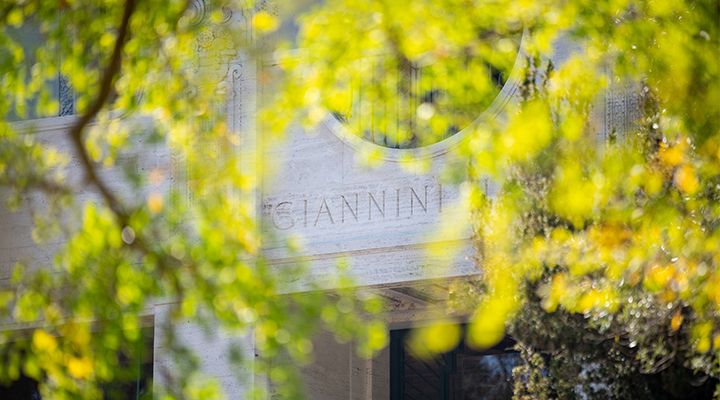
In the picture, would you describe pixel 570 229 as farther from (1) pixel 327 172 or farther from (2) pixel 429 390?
(2) pixel 429 390

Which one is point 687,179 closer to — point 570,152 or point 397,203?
point 570,152

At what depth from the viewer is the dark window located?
73.0 feet

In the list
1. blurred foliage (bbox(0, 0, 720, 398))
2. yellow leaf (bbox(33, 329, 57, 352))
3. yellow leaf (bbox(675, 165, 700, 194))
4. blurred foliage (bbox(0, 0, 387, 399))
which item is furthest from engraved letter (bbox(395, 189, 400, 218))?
yellow leaf (bbox(33, 329, 57, 352))

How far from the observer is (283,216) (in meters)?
21.1

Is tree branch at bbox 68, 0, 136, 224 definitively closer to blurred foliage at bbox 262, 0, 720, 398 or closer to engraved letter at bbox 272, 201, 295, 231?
blurred foliage at bbox 262, 0, 720, 398

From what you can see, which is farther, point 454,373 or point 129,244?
point 454,373

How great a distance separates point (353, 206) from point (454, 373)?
9.67 ft

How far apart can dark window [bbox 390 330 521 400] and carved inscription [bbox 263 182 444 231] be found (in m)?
2.49

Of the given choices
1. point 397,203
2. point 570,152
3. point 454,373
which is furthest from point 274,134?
point 454,373

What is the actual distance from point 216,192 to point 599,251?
16.8 feet

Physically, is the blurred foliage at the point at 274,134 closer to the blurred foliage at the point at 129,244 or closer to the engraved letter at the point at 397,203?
the blurred foliage at the point at 129,244

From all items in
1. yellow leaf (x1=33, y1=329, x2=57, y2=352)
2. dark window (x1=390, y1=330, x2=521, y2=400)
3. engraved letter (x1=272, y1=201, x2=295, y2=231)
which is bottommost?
dark window (x1=390, y1=330, x2=521, y2=400)

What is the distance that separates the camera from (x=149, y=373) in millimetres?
22938

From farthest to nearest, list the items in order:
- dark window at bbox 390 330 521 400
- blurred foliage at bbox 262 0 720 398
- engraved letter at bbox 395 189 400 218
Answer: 1. dark window at bbox 390 330 521 400
2. engraved letter at bbox 395 189 400 218
3. blurred foliage at bbox 262 0 720 398
